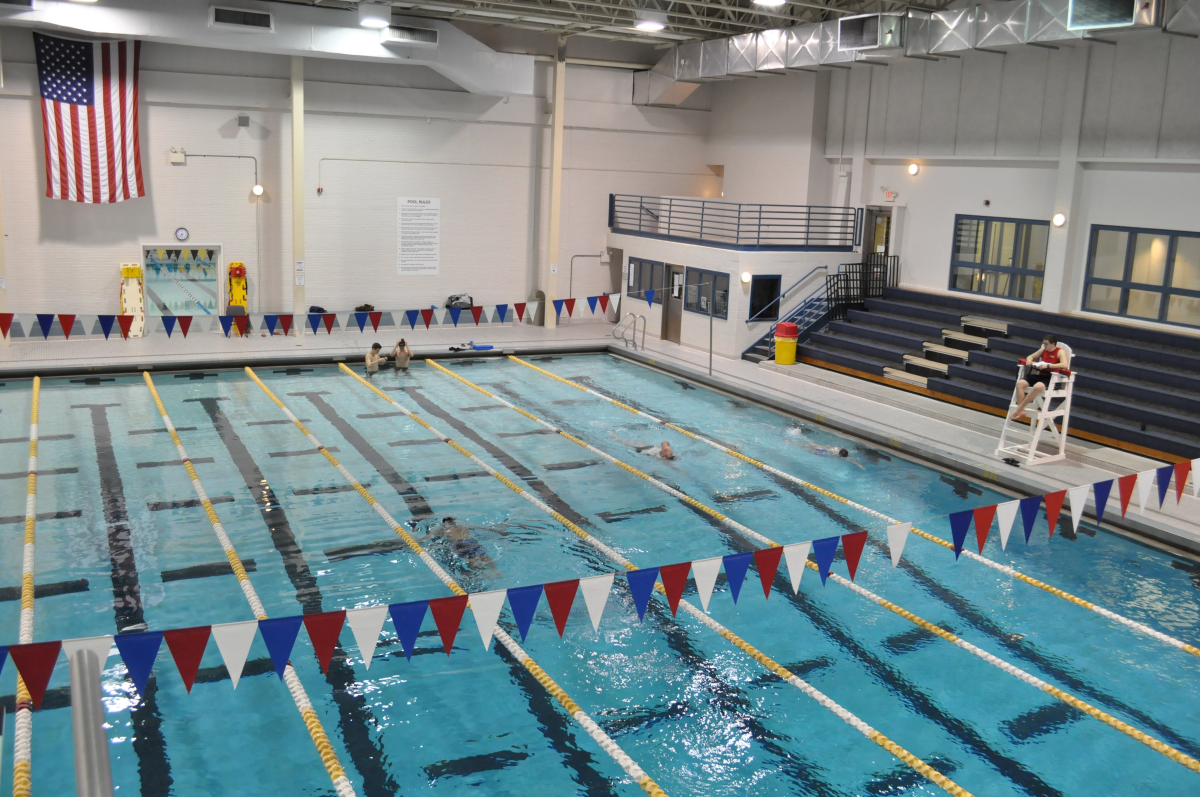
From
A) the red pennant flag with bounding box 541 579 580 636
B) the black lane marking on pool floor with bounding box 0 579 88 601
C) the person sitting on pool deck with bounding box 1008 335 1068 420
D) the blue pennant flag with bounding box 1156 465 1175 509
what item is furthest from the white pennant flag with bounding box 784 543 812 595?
the person sitting on pool deck with bounding box 1008 335 1068 420

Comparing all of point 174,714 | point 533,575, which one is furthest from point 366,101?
point 174,714

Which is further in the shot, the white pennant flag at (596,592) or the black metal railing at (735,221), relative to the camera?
the black metal railing at (735,221)

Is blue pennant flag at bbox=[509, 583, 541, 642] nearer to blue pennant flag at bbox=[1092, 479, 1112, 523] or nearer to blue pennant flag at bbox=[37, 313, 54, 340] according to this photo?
blue pennant flag at bbox=[1092, 479, 1112, 523]

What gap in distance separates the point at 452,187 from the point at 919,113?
10828 millimetres

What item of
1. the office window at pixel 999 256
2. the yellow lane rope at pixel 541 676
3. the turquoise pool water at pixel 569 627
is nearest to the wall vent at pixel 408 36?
the turquoise pool water at pixel 569 627

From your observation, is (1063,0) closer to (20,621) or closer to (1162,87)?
(1162,87)

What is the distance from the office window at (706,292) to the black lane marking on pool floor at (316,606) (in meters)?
10.8

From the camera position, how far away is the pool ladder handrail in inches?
885

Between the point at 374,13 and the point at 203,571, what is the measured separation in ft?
43.6

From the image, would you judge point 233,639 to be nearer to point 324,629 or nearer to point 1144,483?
point 324,629

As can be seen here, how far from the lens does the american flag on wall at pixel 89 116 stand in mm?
18844

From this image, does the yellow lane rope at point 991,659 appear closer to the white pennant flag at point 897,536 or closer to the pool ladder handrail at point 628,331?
the white pennant flag at point 897,536

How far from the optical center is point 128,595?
9.09 m

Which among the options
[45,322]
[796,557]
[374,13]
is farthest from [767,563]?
[45,322]
